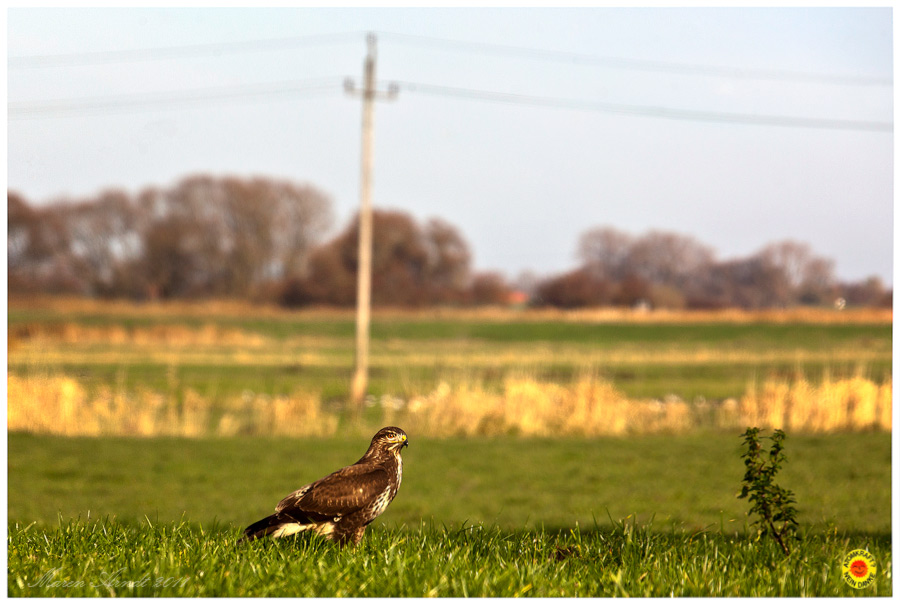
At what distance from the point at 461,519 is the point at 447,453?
4684 mm

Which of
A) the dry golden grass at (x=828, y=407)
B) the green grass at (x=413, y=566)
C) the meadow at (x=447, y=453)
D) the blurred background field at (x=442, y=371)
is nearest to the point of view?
the green grass at (x=413, y=566)

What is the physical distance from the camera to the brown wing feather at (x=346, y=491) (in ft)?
11.1

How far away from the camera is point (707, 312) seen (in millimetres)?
19766

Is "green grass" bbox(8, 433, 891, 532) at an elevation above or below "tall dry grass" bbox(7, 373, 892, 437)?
below

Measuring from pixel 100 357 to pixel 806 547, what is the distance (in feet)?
90.6

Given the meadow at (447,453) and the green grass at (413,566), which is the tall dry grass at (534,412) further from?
the green grass at (413,566)

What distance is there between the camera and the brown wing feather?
3.39 meters

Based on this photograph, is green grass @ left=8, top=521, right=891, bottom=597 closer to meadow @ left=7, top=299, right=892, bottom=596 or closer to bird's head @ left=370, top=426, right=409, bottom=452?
meadow @ left=7, top=299, right=892, bottom=596

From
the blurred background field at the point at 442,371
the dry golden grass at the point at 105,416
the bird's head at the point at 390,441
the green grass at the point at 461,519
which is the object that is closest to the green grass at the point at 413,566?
the green grass at the point at 461,519

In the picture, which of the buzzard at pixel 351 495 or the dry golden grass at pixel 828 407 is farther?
the dry golden grass at pixel 828 407

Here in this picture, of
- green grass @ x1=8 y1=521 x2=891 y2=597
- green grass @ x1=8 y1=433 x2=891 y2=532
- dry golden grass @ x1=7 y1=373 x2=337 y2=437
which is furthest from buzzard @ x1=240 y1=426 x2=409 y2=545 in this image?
dry golden grass @ x1=7 y1=373 x2=337 y2=437

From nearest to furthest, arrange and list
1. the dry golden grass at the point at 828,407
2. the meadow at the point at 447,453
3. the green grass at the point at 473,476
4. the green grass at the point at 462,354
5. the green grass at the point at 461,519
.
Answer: the green grass at the point at 461,519, the meadow at the point at 447,453, the green grass at the point at 473,476, the dry golden grass at the point at 828,407, the green grass at the point at 462,354

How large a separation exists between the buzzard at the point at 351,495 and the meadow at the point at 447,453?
269 millimetres

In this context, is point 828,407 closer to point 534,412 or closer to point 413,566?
point 534,412
